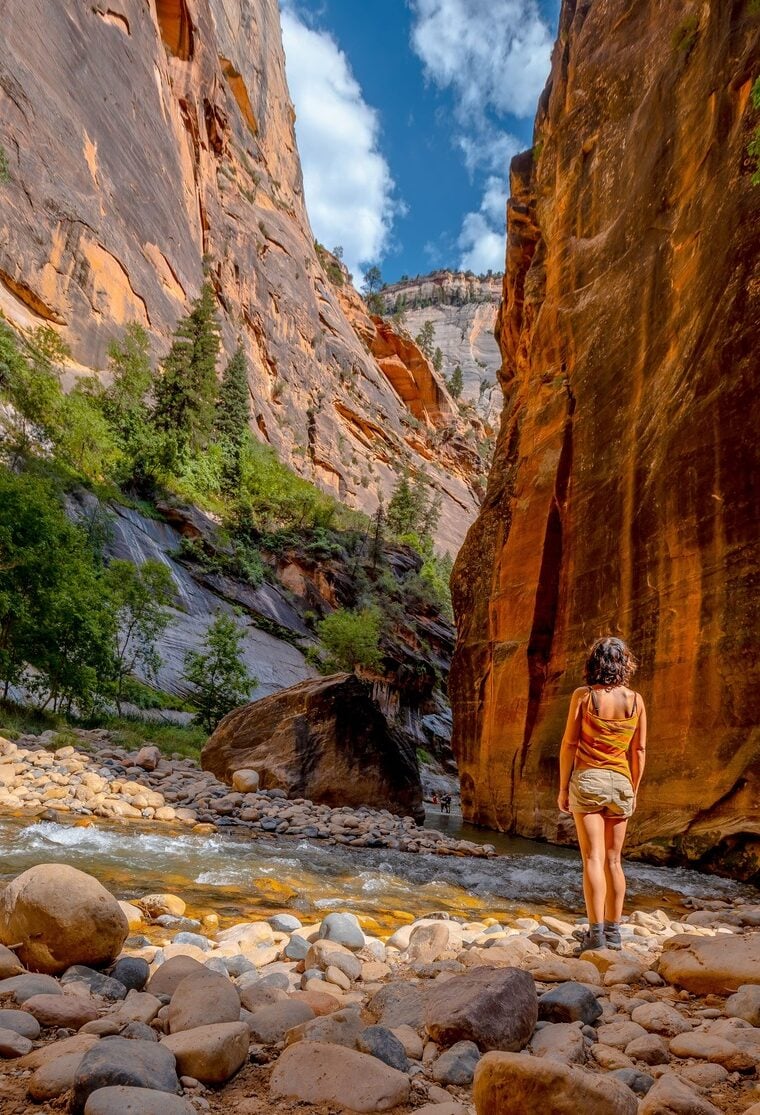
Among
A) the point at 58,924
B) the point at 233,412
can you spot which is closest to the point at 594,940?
the point at 58,924

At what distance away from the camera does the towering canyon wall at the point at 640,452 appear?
848cm

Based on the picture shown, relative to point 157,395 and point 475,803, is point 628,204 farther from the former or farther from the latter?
point 157,395

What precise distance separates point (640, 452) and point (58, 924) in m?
10.6

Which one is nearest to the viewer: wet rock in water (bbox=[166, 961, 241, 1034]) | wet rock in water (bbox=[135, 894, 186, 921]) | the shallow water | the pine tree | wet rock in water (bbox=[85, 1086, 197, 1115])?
wet rock in water (bbox=[85, 1086, 197, 1115])

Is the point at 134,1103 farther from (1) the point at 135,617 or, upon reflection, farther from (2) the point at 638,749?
(1) the point at 135,617

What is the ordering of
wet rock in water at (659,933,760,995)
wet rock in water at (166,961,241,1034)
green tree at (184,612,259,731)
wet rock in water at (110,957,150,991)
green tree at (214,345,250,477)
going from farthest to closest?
green tree at (214,345,250,477) → green tree at (184,612,259,731) → wet rock in water at (659,933,760,995) → wet rock in water at (110,957,150,991) → wet rock in water at (166,961,241,1034)

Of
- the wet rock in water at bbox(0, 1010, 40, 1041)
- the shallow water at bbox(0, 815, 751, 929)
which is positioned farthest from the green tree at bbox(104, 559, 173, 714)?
the wet rock in water at bbox(0, 1010, 40, 1041)

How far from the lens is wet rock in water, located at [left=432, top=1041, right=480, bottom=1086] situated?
6.87ft

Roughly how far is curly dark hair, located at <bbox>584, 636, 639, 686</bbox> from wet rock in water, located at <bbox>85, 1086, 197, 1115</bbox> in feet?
10.9

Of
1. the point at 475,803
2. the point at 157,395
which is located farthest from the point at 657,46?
the point at 157,395

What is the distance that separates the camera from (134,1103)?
1606 mm

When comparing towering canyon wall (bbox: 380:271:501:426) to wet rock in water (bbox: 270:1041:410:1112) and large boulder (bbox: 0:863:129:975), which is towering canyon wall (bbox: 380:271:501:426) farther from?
wet rock in water (bbox: 270:1041:410:1112)

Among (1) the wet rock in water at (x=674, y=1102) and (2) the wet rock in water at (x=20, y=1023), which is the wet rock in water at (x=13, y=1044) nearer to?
(2) the wet rock in water at (x=20, y=1023)

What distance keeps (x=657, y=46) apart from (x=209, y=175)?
46423mm
